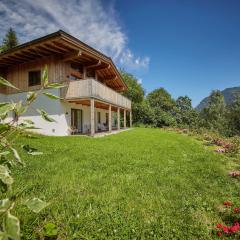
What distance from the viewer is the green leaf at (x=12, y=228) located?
30.1 inches

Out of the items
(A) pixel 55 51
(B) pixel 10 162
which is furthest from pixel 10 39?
(B) pixel 10 162

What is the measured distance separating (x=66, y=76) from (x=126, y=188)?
43.8 ft

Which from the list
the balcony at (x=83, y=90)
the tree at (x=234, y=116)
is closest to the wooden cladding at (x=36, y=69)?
the balcony at (x=83, y=90)

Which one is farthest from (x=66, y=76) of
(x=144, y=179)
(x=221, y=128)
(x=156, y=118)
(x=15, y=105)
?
(x=221, y=128)

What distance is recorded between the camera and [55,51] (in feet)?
50.4

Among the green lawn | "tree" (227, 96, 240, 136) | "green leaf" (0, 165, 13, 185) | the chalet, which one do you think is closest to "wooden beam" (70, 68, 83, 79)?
the chalet

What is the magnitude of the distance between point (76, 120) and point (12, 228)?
17.8m

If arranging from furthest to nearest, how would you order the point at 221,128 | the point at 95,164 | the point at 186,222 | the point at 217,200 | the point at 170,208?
the point at 221,128
the point at 95,164
the point at 217,200
the point at 170,208
the point at 186,222

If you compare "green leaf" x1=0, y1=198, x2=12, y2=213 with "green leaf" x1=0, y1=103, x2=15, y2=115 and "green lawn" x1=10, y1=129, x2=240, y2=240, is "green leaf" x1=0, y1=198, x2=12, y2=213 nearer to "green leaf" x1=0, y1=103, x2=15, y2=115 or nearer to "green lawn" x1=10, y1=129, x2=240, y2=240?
"green leaf" x1=0, y1=103, x2=15, y2=115

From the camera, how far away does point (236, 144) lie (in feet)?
34.8

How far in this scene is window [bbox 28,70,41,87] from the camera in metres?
16.5

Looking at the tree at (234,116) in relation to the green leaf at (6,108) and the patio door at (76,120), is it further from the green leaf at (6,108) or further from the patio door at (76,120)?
the green leaf at (6,108)

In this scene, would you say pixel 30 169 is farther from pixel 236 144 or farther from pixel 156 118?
pixel 156 118

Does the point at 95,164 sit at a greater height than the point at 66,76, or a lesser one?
lesser
